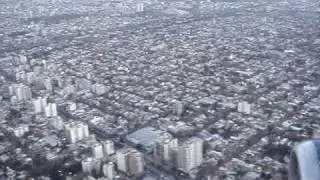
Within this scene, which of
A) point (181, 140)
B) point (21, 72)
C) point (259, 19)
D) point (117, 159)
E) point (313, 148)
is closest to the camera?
point (313, 148)

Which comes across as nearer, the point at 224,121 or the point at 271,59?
the point at 224,121

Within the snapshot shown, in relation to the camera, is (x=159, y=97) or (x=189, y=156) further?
(x=159, y=97)

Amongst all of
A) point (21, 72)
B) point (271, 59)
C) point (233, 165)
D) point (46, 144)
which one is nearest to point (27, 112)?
point (46, 144)

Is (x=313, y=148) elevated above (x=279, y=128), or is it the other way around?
(x=313, y=148)

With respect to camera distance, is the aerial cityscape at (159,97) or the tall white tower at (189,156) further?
the aerial cityscape at (159,97)

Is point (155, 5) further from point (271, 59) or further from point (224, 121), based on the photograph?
point (224, 121)

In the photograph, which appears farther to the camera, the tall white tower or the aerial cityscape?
the aerial cityscape

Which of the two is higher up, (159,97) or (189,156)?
(189,156)

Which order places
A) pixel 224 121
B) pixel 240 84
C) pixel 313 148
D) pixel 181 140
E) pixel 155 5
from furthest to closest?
pixel 155 5 → pixel 240 84 → pixel 224 121 → pixel 181 140 → pixel 313 148
